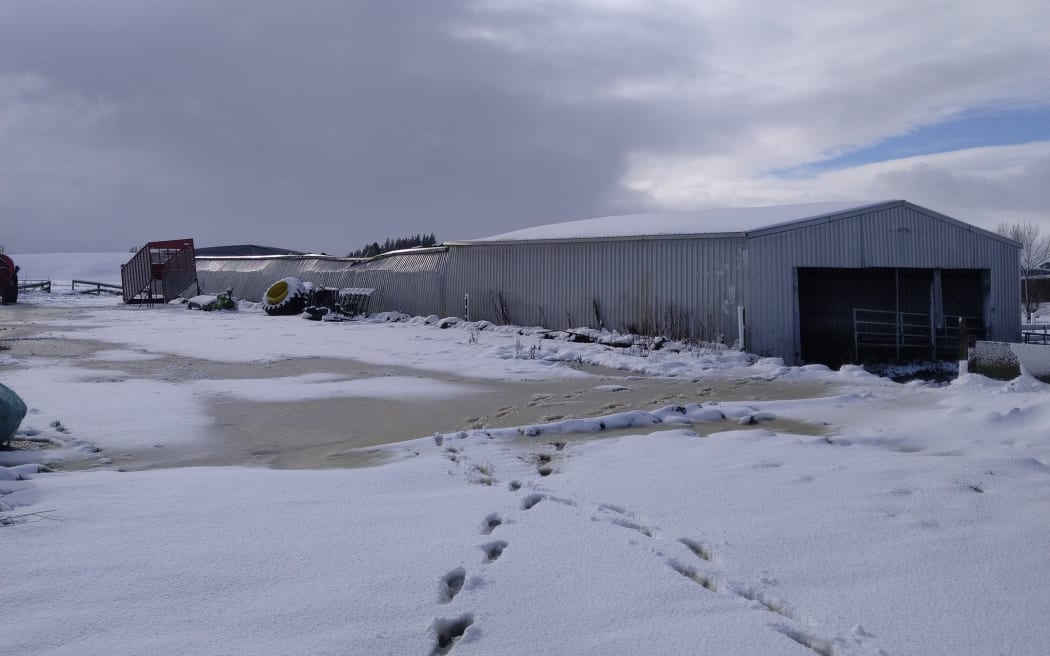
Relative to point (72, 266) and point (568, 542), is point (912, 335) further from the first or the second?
point (72, 266)

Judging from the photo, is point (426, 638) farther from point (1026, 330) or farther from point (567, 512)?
point (1026, 330)

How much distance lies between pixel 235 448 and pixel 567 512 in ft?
14.6

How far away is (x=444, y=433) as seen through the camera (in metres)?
9.31

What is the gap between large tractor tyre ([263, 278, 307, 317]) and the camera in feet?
103

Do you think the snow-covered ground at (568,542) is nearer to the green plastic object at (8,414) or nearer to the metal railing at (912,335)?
the green plastic object at (8,414)

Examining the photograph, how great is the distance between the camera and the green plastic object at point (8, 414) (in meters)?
7.83

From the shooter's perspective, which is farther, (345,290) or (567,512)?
(345,290)

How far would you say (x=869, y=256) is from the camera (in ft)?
68.9

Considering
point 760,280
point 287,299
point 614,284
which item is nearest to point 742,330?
point 760,280

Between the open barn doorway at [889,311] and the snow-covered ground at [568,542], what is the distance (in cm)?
1354

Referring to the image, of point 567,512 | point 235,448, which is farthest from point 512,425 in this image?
point 567,512

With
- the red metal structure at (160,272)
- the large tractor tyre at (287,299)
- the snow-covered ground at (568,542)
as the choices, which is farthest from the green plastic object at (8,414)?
the red metal structure at (160,272)

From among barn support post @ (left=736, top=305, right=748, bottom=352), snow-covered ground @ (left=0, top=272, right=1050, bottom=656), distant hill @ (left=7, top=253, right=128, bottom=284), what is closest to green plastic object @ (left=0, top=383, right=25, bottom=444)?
snow-covered ground @ (left=0, top=272, right=1050, bottom=656)

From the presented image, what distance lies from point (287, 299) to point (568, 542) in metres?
28.3
